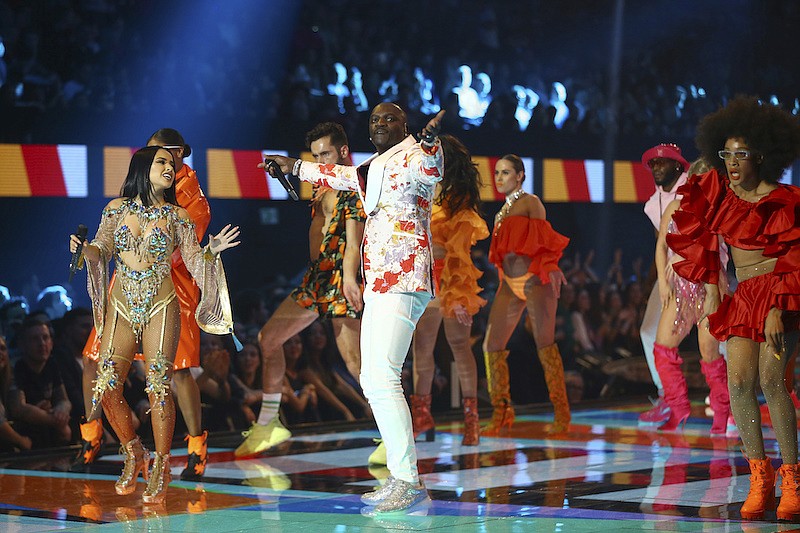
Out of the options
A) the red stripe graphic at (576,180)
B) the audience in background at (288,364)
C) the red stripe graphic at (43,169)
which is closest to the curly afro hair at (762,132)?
the audience in background at (288,364)

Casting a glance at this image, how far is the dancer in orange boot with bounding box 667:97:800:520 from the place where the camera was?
5238mm

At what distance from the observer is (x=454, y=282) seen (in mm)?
7770

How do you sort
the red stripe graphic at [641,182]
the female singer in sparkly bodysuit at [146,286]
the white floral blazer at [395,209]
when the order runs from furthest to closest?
the red stripe graphic at [641,182]
the female singer in sparkly bodysuit at [146,286]
the white floral blazer at [395,209]

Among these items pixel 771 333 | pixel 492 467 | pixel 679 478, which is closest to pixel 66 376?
pixel 492 467

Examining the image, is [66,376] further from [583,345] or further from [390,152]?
[583,345]

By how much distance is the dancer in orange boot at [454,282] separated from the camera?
24.9ft

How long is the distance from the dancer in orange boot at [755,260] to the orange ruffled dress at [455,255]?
229cm

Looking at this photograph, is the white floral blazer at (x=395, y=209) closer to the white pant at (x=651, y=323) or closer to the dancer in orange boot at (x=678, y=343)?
the dancer in orange boot at (x=678, y=343)

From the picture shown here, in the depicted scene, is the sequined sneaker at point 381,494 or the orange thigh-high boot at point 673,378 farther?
the orange thigh-high boot at point 673,378

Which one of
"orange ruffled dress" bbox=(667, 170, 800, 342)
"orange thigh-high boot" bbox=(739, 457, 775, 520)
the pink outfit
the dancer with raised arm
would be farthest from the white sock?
"orange thigh-high boot" bbox=(739, 457, 775, 520)

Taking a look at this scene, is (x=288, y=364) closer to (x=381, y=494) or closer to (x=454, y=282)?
(x=454, y=282)

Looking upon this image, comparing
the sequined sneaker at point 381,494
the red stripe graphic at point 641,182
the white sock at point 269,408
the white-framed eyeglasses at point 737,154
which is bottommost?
the sequined sneaker at point 381,494

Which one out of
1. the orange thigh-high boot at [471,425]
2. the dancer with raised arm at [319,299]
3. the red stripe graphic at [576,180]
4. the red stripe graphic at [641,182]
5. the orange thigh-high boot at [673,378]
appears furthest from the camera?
the red stripe graphic at [641,182]

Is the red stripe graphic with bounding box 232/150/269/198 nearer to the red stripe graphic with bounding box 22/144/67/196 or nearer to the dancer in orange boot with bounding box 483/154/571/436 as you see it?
the red stripe graphic with bounding box 22/144/67/196
